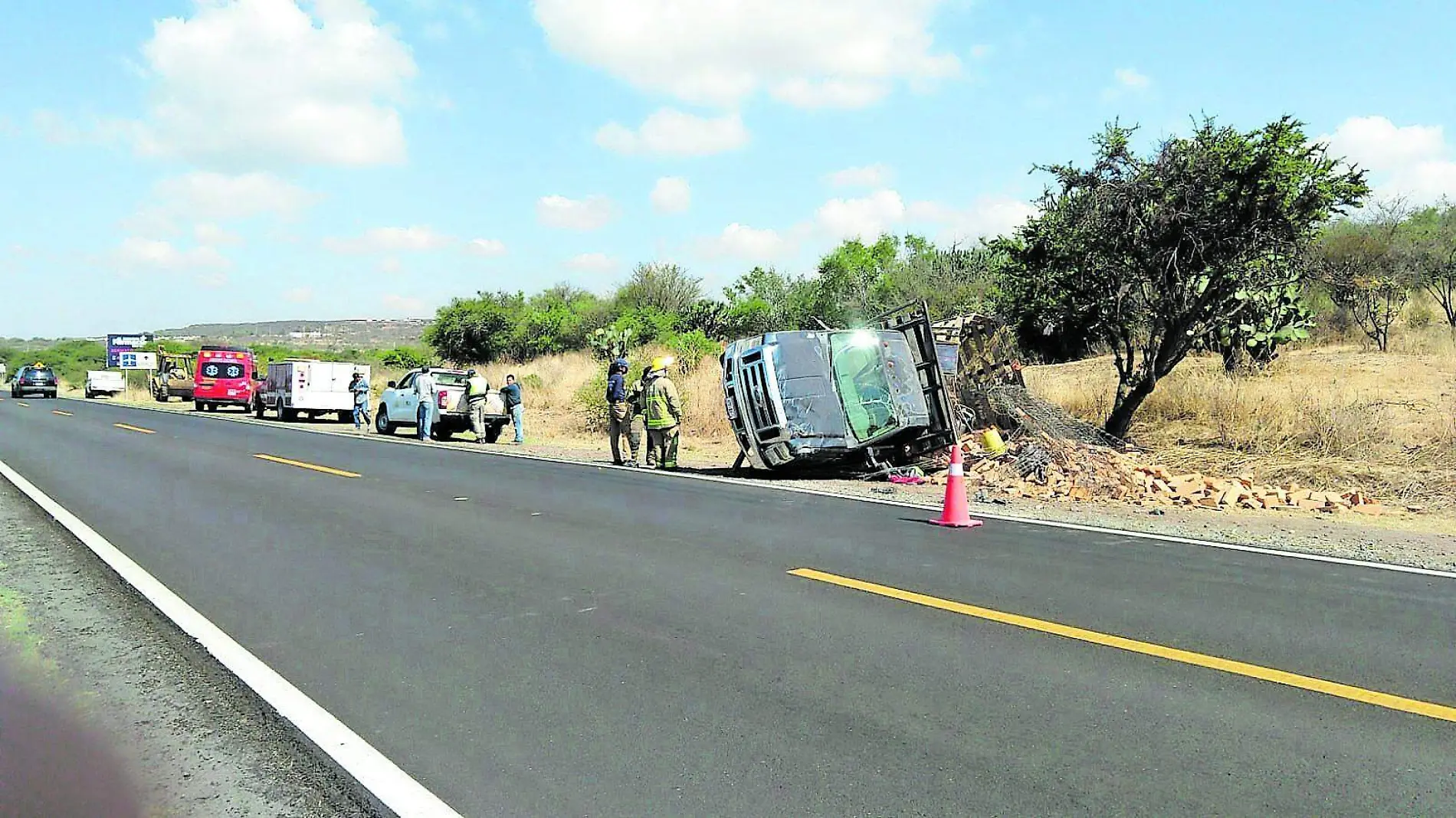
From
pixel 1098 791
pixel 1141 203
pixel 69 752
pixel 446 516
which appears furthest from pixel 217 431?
pixel 1098 791

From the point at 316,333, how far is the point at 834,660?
181417 millimetres

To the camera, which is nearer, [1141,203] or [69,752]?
[69,752]

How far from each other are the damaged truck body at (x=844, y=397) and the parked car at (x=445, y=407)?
1247cm

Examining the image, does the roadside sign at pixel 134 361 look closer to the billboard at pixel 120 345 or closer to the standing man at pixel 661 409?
the billboard at pixel 120 345

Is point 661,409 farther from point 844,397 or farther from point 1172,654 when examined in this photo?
point 1172,654

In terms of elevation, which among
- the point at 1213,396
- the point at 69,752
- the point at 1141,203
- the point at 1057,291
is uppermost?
the point at 1141,203

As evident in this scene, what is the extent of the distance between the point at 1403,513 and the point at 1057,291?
7.36m

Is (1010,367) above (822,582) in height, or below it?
above

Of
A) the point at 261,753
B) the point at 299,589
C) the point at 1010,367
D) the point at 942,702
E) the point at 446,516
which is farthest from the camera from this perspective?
the point at 1010,367

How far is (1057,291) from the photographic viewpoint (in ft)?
59.5

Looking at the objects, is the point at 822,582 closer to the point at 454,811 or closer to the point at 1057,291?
the point at 454,811

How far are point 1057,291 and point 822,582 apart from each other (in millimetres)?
12289

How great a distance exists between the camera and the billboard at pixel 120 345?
74300mm

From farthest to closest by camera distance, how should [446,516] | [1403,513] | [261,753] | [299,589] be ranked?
1. [1403,513]
2. [446,516]
3. [299,589]
4. [261,753]
